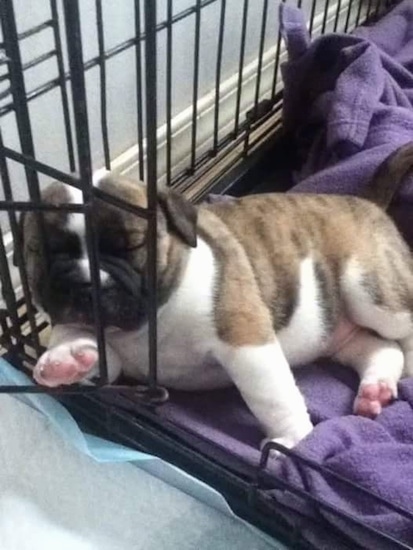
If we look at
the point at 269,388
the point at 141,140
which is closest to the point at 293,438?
the point at 269,388

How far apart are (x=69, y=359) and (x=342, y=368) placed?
16.0 inches

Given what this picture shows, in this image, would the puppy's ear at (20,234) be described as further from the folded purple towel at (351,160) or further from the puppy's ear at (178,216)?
the folded purple towel at (351,160)

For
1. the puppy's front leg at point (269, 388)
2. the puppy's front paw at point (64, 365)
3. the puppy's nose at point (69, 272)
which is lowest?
the puppy's front leg at point (269, 388)

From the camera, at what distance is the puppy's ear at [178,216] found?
93cm

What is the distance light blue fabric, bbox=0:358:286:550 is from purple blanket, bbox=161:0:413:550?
55mm

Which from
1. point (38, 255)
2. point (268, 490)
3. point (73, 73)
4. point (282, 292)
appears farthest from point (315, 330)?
point (73, 73)

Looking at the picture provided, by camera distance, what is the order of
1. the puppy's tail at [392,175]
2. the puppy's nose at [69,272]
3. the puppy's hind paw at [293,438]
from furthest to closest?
the puppy's tail at [392,175], the puppy's hind paw at [293,438], the puppy's nose at [69,272]

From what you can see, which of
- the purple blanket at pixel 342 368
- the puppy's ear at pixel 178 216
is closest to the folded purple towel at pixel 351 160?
the purple blanket at pixel 342 368

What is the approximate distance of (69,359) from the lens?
3.12ft

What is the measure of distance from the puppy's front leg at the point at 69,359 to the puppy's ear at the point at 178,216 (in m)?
0.16

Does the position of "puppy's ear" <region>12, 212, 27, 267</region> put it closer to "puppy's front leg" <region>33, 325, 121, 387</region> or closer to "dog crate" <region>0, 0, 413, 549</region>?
"dog crate" <region>0, 0, 413, 549</region>

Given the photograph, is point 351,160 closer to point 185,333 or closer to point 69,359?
point 185,333

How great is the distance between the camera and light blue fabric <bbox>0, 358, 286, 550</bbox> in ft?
3.23

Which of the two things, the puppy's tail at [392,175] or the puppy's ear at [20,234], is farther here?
the puppy's tail at [392,175]
